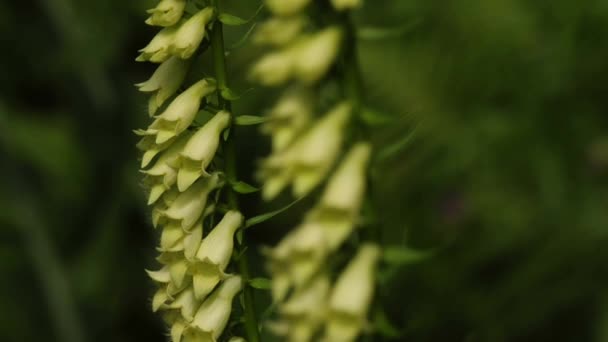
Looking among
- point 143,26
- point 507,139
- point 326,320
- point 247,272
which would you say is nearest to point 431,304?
point 247,272

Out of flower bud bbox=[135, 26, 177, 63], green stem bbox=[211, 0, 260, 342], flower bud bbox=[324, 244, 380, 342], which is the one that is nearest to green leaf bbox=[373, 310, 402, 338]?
flower bud bbox=[324, 244, 380, 342]

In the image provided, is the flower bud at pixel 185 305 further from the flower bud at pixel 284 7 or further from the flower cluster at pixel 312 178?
the flower bud at pixel 284 7

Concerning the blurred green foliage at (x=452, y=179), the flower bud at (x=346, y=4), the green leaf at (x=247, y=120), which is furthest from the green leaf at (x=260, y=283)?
the blurred green foliage at (x=452, y=179)

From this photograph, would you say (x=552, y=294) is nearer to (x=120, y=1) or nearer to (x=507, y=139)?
(x=507, y=139)

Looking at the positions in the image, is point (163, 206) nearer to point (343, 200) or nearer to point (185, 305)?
point (185, 305)

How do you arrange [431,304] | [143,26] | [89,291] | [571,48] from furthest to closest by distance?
1. [143,26]
2. [89,291]
3. [571,48]
4. [431,304]

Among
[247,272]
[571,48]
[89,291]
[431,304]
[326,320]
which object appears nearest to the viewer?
[326,320]
